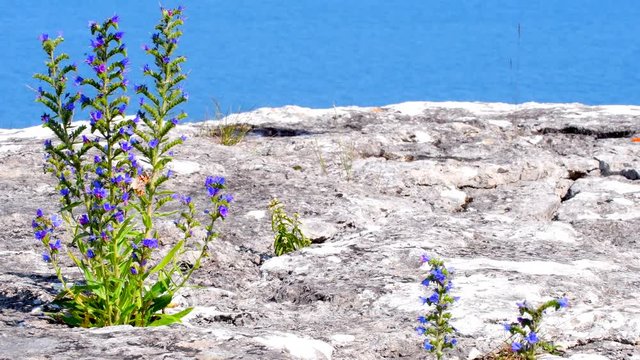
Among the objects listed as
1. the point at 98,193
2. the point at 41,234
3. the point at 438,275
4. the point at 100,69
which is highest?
the point at 100,69

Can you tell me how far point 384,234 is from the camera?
3.85m

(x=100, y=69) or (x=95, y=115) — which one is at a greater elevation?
(x=100, y=69)

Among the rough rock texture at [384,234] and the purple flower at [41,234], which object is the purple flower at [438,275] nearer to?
the rough rock texture at [384,234]

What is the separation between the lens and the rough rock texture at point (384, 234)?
2865 millimetres

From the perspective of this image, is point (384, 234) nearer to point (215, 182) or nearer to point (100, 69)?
point (215, 182)

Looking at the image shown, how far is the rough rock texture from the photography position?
113 inches

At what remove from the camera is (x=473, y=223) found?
4043 mm

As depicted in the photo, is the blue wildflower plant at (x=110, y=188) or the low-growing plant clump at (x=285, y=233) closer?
the blue wildflower plant at (x=110, y=188)

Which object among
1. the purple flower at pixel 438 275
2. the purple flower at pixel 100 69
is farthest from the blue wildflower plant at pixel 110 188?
the purple flower at pixel 438 275

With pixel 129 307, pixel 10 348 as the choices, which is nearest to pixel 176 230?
pixel 129 307

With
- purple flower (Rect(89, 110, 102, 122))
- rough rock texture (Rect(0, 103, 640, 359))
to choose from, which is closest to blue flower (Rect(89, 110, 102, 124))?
purple flower (Rect(89, 110, 102, 122))

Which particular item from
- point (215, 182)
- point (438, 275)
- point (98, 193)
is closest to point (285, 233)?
point (215, 182)

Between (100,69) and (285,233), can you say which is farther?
(285,233)

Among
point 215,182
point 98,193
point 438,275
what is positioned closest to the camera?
point 438,275
